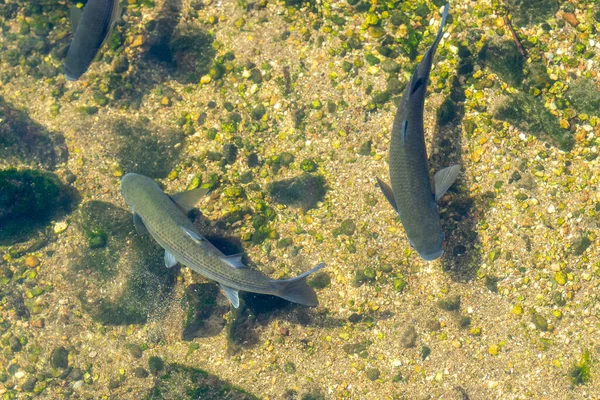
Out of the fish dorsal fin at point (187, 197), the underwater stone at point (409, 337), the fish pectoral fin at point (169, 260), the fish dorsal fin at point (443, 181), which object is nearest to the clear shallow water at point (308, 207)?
the underwater stone at point (409, 337)

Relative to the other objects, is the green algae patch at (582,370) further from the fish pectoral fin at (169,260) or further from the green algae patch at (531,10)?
the fish pectoral fin at (169,260)

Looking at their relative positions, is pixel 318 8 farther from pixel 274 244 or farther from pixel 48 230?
pixel 48 230

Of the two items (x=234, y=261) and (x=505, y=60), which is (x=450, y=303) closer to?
(x=234, y=261)

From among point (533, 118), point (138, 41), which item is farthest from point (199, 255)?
point (533, 118)

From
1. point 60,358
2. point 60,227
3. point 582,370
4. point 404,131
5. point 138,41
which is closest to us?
point 404,131

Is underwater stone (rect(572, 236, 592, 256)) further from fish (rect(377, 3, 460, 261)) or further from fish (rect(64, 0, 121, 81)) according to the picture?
fish (rect(64, 0, 121, 81))

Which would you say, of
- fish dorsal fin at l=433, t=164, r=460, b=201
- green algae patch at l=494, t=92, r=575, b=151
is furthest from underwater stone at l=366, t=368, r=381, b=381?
green algae patch at l=494, t=92, r=575, b=151
